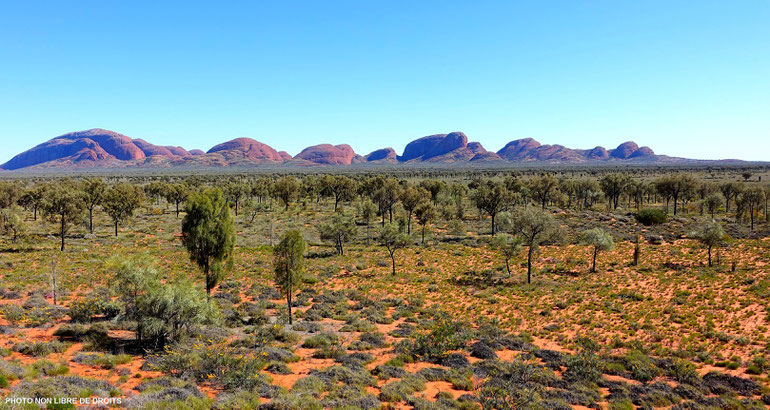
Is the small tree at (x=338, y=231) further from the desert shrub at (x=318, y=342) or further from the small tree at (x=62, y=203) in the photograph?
the small tree at (x=62, y=203)

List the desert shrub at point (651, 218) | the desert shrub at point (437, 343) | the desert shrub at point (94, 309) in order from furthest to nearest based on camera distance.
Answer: the desert shrub at point (651, 218), the desert shrub at point (94, 309), the desert shrub at point (437, 343)

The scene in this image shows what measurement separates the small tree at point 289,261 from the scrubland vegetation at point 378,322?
95 mm

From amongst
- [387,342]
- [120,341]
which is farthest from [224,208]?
[387,342]

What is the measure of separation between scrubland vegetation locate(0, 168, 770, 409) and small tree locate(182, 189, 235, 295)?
97 mm

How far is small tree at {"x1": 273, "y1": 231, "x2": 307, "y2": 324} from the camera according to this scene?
76.8ft

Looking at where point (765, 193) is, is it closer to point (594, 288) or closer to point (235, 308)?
point (594, 288)

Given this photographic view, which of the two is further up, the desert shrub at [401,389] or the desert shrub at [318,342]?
the desert shrub at [401,389]

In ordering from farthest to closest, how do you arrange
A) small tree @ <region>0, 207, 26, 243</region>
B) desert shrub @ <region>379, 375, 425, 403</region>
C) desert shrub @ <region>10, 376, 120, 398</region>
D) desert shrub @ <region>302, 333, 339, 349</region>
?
small tree @ <region>0, 207, 26, 243</region>
desert shrub @ <region>302, 333, 339, 349</region>
desert shrub @ <region>379, 375, 425, 403</region>
desert shrub @ <region>10, 376, 120, 398</region>

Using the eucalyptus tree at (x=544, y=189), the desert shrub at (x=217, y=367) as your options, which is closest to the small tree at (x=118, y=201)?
the desert shrub at (x=217, y=367)

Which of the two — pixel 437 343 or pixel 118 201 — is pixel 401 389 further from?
pixel 118 201

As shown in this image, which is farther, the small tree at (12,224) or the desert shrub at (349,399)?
the small tree at (12,224)

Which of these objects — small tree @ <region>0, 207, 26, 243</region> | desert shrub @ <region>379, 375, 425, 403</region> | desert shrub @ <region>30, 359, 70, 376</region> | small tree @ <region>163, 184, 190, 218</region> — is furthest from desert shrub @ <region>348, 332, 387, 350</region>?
small tree @ <region>163, 184, 190, 218</region>

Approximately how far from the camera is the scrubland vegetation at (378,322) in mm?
14672

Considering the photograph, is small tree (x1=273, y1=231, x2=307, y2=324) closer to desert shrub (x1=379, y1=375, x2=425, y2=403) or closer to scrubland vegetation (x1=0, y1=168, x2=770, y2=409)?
scrubland vegetation (x1=0, y1=168, x2=770, y2=409)
